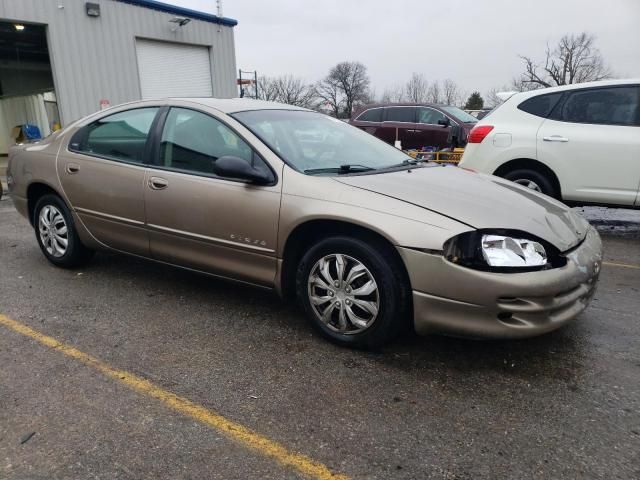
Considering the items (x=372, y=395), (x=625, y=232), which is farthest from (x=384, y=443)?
(x=625, y=232)

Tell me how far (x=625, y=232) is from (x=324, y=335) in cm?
474

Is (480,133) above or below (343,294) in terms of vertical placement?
above

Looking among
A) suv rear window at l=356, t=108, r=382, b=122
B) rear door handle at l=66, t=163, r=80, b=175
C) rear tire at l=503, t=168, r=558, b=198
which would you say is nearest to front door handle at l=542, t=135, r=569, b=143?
rear tire at l=503, t=168, r=558, b=198

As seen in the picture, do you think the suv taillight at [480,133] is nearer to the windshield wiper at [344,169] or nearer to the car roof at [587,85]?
the car roof at [587,85]

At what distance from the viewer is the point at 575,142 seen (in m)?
5.47

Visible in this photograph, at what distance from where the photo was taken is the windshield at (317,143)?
3262 mm

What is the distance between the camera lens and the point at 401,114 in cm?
1188

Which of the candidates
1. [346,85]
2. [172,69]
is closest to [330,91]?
[346,85]

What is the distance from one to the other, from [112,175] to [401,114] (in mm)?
9128

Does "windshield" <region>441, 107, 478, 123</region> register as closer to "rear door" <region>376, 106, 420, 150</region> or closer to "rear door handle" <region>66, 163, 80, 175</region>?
"rear door" <region>376, 106, 420, 150</region>

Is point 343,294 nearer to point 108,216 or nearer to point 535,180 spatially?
point 108,216

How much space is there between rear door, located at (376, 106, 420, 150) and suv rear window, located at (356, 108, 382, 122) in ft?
0.60

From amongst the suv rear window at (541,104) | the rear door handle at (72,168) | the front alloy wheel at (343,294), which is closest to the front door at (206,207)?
the front alloy wheel at (343,294)

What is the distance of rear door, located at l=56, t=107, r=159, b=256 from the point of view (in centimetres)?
372
